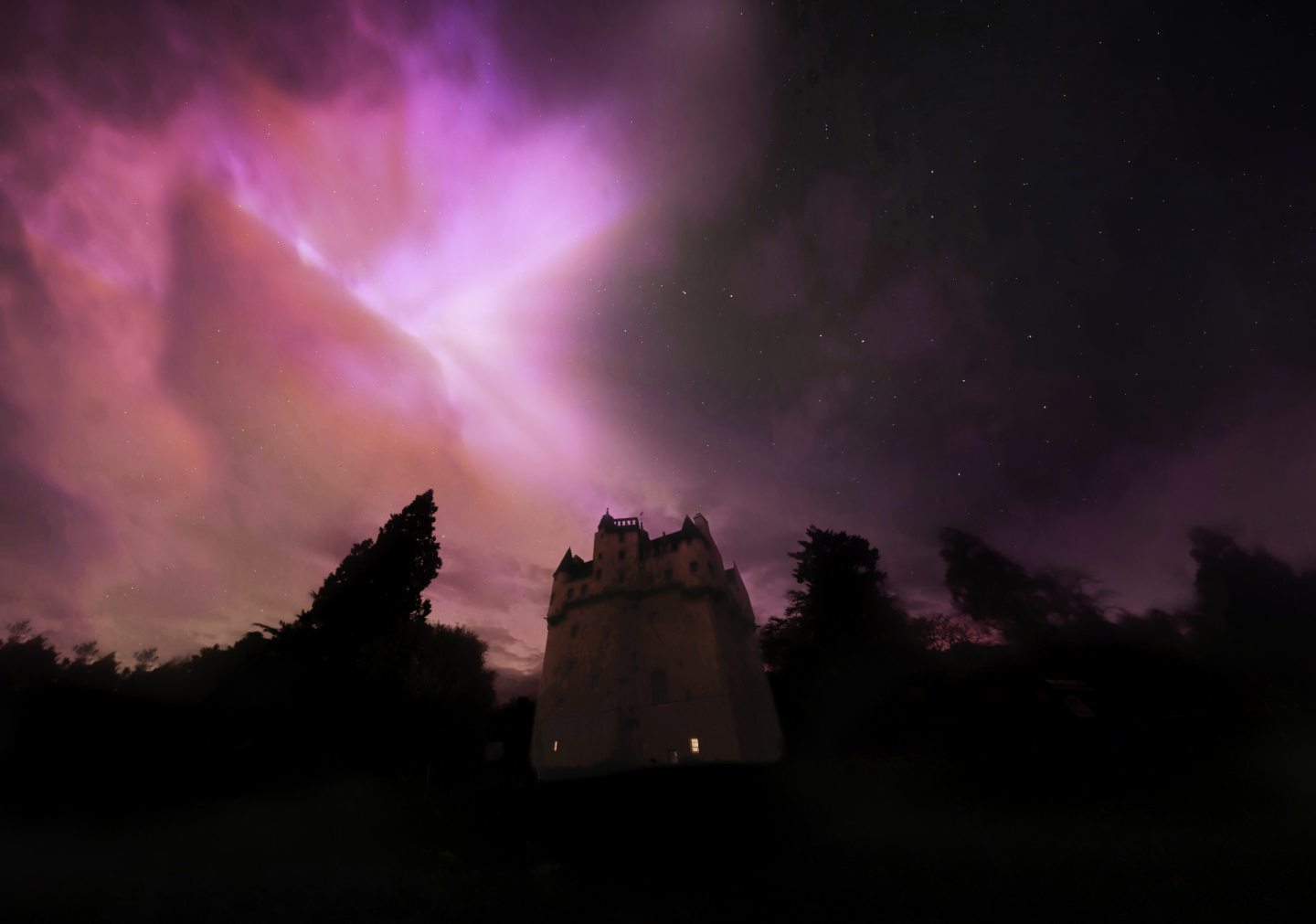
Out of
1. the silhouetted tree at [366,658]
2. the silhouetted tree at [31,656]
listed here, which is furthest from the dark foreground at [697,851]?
the silhouetted tree at [31,656]

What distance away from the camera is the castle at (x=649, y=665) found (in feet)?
107

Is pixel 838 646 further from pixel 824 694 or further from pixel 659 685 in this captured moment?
pixel 659 685

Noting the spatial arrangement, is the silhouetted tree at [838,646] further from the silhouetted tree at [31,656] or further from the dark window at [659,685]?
the silhouetted tree at [31,656]

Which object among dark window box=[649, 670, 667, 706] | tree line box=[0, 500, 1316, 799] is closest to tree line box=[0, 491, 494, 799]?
tree line box=[0, 500, 1316, 799]

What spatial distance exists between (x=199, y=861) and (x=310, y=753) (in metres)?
5.97

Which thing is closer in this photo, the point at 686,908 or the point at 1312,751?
the point at 686,908

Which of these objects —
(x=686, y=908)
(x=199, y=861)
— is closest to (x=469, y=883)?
(x=686, y=908)

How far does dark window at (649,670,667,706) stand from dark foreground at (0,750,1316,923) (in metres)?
15.1

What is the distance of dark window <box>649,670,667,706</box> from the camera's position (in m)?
34.6

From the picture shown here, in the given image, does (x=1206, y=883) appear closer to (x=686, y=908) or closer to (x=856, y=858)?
(x=856, y=858)

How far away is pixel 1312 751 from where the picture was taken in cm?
2458

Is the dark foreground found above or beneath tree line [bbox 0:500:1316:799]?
beneath

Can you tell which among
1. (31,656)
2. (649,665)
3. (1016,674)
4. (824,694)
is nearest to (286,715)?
(649,665)

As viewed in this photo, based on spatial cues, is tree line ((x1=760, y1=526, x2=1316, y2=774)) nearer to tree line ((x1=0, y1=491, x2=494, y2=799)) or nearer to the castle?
the castle
